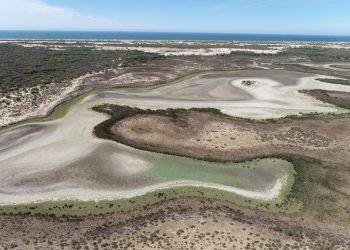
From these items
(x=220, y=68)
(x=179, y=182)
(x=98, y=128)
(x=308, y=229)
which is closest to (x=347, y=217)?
(x=308, y=229)

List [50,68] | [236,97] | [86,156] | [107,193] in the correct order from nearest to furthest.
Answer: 1. [107,193]
2. [86,156]
3. [236,97]
4. [50,68]

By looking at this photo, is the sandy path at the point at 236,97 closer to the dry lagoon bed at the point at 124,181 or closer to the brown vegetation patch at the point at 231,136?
the dry lagoon bed at the point at 124,181

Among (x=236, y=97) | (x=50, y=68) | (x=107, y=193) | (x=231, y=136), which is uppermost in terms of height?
(x=50, y=68)

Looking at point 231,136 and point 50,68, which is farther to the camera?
point 50,68

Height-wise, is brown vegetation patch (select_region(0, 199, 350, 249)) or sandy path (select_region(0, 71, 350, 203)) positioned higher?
sandy path (select_region(0, 71, 350, 203))

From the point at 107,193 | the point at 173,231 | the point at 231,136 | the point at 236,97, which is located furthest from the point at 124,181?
the point at 236,97

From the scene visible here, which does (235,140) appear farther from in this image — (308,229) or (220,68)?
(220,68)

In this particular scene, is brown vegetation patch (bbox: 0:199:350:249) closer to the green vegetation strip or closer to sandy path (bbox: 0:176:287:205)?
sandy path (bbox: 0:176:287:205)

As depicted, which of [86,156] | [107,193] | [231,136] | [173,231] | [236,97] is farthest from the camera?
[236,97]

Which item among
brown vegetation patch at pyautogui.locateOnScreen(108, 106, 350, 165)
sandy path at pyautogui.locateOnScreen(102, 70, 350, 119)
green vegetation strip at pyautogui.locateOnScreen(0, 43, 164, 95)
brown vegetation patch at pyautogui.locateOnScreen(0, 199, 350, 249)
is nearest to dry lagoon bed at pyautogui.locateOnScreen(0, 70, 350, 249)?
brown vegetation patch at pyautogui.locateOnScreen(0, 199, 350, 249)

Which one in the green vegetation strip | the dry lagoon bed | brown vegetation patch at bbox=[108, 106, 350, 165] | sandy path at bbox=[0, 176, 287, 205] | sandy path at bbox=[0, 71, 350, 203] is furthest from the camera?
the green vegetation strip

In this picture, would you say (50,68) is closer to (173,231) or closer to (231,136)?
(231,136)
